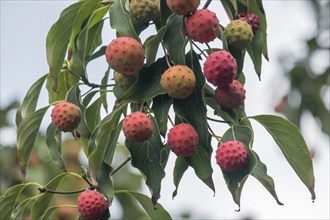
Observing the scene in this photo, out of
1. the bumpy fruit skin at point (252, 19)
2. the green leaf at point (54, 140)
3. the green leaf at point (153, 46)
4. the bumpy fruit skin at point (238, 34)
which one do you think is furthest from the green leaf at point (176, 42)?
the green leaf at point (54, 140)

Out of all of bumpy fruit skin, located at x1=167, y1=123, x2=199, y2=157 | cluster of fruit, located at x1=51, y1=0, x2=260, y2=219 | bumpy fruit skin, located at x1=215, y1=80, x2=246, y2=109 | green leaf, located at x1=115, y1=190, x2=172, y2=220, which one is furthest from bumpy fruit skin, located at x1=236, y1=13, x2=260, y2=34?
green leaf, located at x1=115, y1=190, x2=172, y2=220

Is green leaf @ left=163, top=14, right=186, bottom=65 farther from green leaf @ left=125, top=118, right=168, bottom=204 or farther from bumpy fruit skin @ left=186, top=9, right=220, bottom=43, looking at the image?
green leaf @ left=125, top=118, right=168, bottom=204

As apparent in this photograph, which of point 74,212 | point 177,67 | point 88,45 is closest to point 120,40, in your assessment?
point 177,67

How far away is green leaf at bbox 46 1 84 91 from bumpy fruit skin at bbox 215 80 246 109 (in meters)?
0.45

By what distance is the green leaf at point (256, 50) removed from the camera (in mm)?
2229

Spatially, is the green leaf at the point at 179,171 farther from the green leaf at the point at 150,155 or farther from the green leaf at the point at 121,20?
the green leaf at the point at 121,20

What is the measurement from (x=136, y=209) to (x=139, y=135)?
3.10 m

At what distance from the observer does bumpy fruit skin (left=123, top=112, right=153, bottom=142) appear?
1905 millimetres

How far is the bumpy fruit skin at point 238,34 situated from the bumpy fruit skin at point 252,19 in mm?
120

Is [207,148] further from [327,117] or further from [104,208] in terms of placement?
[327,117]

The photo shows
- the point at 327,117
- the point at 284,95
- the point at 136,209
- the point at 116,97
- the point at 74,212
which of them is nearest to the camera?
the point at 116,97

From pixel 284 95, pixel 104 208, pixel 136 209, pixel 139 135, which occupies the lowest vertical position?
pixel 136 209

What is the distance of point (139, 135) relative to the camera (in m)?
1.92

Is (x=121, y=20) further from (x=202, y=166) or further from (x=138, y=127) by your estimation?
(x=202, y=166)
